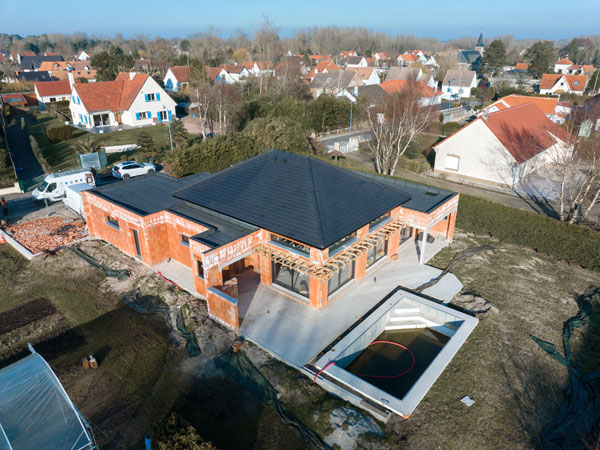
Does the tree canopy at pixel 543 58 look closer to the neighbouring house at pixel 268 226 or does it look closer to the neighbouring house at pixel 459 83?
the neighbouring house at pixel 459 83

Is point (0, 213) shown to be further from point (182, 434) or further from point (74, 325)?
point (182, 434)

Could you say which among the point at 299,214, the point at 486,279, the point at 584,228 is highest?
the point at 299,214

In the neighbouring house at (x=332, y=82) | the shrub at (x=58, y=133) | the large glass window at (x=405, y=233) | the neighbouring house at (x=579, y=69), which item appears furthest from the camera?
the neighbouring house at (x=579, y=69)

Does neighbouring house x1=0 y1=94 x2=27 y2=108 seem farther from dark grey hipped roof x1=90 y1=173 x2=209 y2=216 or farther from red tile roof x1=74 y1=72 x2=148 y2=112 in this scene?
dark grey hipped roof x1=90 y1=173 x2=209 y2=216

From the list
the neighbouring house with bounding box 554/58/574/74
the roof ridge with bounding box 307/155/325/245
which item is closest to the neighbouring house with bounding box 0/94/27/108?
the roof ridge with bounding box 307/155/325/245

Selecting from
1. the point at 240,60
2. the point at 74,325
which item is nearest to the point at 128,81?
the point at 74,325

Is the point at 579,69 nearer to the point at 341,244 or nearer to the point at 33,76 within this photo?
the point at 341,244

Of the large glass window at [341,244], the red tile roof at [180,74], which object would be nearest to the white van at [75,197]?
the large glass window at [341,244]
